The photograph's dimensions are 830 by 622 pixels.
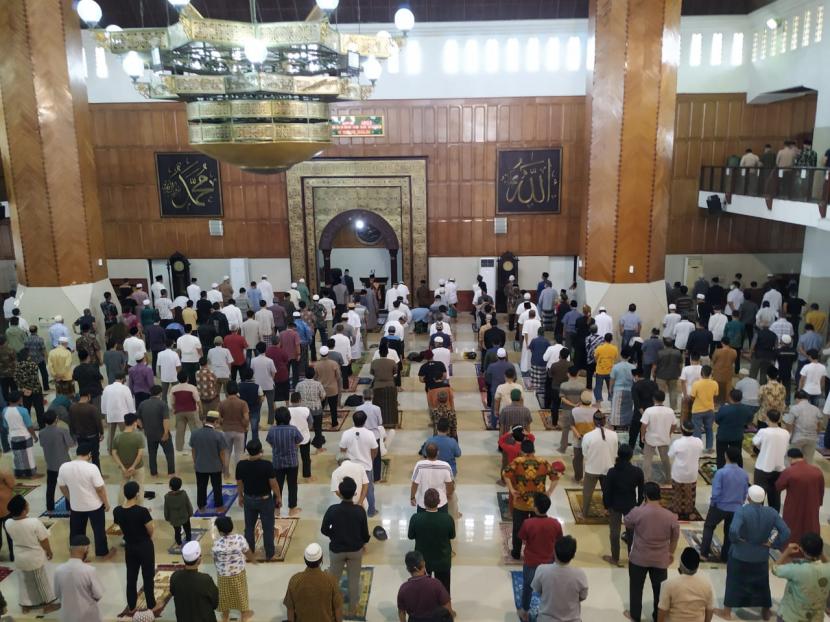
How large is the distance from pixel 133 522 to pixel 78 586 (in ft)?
2.07

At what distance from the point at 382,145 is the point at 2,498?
12.3m

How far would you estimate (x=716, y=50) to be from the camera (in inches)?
637

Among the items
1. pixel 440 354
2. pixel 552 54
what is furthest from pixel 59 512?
pixel 552 54

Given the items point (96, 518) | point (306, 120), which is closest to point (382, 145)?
point (306, 120)

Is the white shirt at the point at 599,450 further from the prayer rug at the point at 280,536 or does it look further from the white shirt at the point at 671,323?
the white shirt at the point at 671,323

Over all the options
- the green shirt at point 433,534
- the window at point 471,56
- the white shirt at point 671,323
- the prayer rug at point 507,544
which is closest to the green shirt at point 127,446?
the green shirt at point 433,534

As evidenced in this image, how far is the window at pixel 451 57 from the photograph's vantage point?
16.0 meters

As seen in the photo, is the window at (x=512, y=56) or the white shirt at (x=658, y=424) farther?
the window at (x=512, y=56)

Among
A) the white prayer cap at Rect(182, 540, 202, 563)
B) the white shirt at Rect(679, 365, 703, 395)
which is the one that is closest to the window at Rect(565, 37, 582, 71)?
the white shirt at Rect(679, 365, 703, 395)

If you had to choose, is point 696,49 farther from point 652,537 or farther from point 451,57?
point 652,537

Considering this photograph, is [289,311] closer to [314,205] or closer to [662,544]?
[314,205]

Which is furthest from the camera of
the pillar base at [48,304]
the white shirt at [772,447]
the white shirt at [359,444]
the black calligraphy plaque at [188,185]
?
the black calligraphy plaque at [188,185]

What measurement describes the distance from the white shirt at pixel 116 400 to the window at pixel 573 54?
12613 millimetres

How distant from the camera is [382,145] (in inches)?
652
